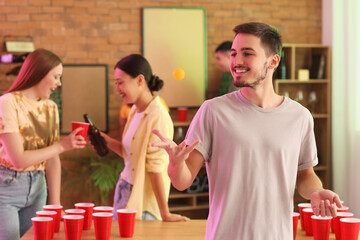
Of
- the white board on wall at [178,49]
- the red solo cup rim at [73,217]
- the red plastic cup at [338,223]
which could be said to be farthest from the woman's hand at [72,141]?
the white board on wall at [178,49]

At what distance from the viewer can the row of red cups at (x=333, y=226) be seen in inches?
81.2

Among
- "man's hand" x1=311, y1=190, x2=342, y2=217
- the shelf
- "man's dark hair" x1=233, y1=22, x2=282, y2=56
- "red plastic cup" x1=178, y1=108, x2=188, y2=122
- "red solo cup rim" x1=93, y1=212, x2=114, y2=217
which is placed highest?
the shelf

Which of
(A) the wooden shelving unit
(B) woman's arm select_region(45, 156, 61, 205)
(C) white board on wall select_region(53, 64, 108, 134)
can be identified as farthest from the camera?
(A) the wooden shelving unit

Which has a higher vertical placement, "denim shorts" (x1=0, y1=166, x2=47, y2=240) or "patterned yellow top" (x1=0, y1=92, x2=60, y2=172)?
"patterned yellow top" (x1=0, y1=92, x2=60, y2=172)

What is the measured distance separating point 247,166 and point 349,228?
0.59 metres

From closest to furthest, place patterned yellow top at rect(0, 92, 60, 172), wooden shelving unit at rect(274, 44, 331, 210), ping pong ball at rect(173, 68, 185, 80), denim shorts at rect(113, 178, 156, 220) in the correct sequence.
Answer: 1. patterned yellow top at rect(0, 92, 60, 172)
2. denim shorts at rect(113, 178, 156, 220)
3. ping pong ball at rect(173, 68, 185, 80)
4. wooden shelving unit at rect(274, 44, 331, 210)

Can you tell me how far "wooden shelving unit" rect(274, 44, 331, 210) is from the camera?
6.09m

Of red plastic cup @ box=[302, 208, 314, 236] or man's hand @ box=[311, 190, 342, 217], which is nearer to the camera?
man's hand @ box=[311, 190, 342, 217]

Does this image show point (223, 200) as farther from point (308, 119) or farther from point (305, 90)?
point (305, 90)

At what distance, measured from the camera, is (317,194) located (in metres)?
1.79

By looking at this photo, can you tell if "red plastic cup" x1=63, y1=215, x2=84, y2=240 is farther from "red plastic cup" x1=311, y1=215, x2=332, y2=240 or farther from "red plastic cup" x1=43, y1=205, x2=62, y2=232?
"red plastic cup" x1=311, y1=215, x2=332, y2=240

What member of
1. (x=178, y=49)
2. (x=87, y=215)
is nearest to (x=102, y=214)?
(x=87, y=215)

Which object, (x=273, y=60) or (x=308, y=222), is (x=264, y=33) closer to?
(x=273, y=60)

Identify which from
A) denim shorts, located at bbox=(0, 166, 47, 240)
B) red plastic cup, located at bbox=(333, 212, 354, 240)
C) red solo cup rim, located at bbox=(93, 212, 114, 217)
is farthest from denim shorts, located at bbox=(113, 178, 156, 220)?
red plastic cup, located at bbox=(333, 212, 354, 240)
